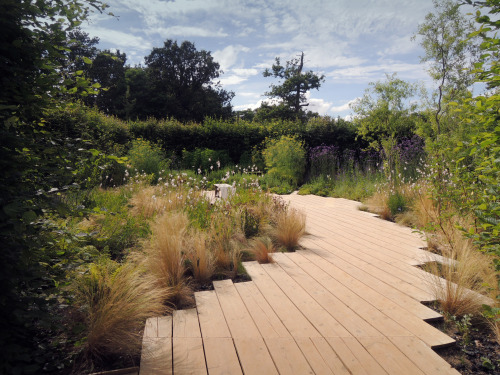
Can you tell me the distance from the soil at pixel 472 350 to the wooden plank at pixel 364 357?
49 centimetres

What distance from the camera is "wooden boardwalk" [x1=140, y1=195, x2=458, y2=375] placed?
1.84 m

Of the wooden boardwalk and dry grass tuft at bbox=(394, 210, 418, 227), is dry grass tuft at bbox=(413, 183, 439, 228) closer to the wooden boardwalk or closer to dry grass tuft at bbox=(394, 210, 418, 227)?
dry grass tuft at bbox=(394, 210, 418, 227)

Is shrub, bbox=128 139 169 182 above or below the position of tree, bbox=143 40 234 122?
below

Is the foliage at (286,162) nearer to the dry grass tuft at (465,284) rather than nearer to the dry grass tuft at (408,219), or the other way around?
the dry grass tuft at (408,219)

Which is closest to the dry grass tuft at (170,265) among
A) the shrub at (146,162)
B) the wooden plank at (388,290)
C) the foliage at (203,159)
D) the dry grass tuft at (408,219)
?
the wooden plank at (388,290)

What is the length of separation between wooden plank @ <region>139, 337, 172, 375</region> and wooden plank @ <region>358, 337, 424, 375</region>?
1.24 metres

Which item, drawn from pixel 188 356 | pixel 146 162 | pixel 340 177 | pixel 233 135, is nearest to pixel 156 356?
pixel 188 356

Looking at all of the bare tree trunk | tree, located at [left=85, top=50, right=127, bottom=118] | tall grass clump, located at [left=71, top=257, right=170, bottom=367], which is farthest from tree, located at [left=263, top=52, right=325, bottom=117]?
tall grass clump, located at [left=71, top=257, right=170, bottom=367]

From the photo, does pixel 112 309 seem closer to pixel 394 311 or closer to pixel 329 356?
pixel 329 356

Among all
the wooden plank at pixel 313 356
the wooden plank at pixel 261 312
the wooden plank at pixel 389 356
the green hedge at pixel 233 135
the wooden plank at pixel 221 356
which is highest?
the green hedge at pixel 233 135

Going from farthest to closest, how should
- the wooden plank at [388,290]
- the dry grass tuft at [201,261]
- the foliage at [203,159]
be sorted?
the foliage at [203,159] < the dry grass tuft at [201,261] < the wooden plank at [388,290]

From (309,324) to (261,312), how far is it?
1.26 ft

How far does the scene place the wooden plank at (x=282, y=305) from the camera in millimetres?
2178

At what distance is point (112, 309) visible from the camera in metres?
2.01
